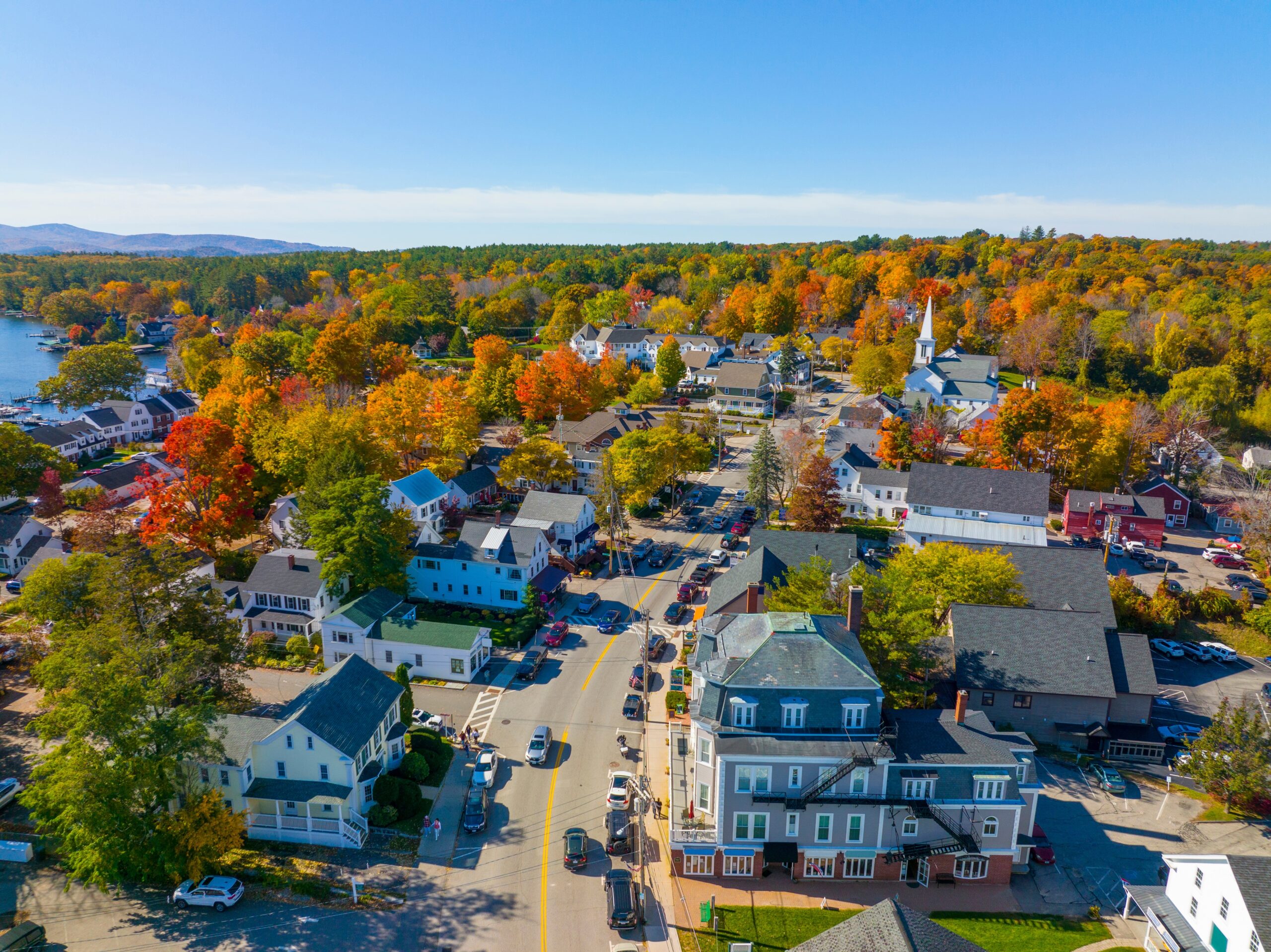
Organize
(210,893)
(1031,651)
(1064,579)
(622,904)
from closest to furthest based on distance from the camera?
(622,904), (210,893), (1031,651), (1064,579)

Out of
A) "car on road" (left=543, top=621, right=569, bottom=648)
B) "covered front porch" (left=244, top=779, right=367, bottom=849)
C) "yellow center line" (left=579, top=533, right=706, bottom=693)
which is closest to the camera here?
"covered front porch" (left=244, top=779, right=367, bottom=849)

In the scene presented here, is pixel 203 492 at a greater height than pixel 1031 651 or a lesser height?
greater

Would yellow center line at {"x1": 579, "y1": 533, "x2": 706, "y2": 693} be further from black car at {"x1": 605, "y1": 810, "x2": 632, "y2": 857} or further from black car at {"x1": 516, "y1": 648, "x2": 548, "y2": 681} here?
black car at {"x1": 605, "y1": 810, "x2": 632, "y2": 857}

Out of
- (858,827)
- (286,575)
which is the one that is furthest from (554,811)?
(286,575)

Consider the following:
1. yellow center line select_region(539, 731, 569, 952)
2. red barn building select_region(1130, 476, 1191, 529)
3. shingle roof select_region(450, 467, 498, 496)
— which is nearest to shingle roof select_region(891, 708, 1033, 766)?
yellow center line select_region(539, 731, 569, 952)

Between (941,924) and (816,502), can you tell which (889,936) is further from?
(816,502)

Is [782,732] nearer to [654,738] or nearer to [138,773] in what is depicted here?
[654,738]
